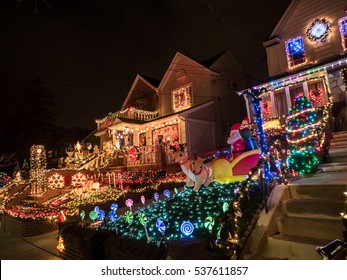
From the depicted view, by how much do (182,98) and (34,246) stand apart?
1632cm

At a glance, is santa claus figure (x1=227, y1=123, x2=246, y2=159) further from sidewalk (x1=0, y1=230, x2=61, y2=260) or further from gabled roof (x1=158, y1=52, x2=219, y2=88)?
gabled roof (x1=158, y1=52, x2=219, y2=88)

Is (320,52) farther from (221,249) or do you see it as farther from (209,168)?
(221,249)

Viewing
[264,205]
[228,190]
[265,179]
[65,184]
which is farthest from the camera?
[65,184]

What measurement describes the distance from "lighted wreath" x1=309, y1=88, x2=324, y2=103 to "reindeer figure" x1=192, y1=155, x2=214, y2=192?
8.51 metres

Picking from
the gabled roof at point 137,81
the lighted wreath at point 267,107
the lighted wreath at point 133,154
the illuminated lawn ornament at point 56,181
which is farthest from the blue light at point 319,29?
the illuminated lawn ornament at point 56,181

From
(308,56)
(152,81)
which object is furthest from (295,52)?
(152,81)

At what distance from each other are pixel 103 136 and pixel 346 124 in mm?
22462

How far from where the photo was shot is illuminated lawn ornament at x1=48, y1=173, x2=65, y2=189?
15336 millimetres

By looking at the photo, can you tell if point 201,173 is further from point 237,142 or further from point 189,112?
point 189,112

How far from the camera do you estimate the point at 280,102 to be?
51.6ft

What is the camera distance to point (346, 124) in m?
10.9

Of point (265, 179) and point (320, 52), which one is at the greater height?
point (320, 52)

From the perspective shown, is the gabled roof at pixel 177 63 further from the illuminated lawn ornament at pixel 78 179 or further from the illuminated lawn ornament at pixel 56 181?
the illuminated lawn ornament at pixel 56 181

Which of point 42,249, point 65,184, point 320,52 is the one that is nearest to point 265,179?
point 42,249
